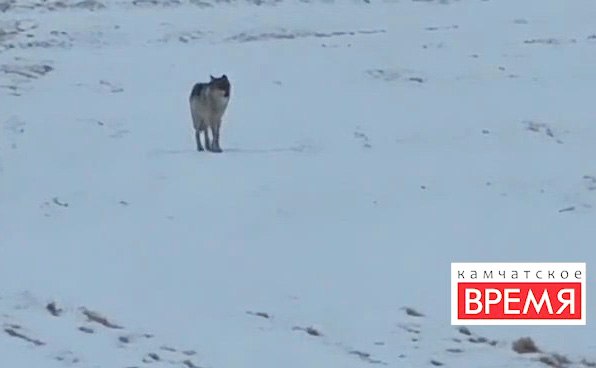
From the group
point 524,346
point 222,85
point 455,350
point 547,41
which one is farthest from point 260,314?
point 547,41

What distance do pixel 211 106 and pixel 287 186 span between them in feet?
7.57

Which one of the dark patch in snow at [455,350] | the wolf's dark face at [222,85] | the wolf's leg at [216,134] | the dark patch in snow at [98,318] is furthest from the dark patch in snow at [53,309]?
the wolf's dark face at [222,85]

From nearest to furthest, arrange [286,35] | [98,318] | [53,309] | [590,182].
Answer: [98,318], [53,309], [590,182], [286,35]

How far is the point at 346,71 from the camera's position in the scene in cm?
2752

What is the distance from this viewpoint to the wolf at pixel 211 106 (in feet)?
62.1

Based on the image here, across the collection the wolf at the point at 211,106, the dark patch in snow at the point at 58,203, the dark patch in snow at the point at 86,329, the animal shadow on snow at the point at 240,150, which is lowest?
the dark patch in snow at the point at 86,329

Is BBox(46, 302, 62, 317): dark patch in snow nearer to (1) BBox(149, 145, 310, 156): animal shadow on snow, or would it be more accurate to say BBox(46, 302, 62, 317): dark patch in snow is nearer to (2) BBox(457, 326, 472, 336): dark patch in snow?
(2) BBox(457, 326, 472, 336): dark patch in snow

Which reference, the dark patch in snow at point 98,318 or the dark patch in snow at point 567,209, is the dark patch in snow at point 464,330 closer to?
the dark patch in snow at point 98,318

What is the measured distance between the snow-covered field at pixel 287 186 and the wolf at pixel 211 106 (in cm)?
54

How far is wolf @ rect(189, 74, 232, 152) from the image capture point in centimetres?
1892

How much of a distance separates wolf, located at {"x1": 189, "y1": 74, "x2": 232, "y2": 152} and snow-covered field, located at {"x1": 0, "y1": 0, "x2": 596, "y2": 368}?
54 centimetres

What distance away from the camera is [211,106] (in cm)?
1891

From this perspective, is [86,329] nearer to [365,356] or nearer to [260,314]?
[260,314]

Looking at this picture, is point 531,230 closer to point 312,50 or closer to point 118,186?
point 118,186
